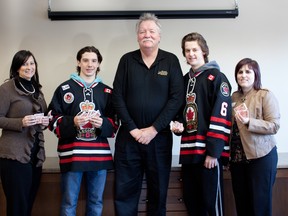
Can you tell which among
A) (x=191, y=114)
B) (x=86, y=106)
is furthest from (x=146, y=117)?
(x=86, y=106)

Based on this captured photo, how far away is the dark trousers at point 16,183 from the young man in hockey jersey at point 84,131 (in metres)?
0.23

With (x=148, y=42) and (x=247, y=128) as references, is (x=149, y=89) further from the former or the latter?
(x=247, y=128)

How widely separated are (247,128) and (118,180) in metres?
0.95

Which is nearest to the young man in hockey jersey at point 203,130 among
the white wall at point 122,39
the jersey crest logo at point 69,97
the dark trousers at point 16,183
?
the jersey crest logo at point 69,97

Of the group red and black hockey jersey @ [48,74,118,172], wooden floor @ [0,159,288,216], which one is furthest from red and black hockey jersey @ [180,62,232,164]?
red and black hockey jersey @ [48,74,118,172]

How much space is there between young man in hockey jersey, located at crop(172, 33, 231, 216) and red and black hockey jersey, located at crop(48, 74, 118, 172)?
526mm

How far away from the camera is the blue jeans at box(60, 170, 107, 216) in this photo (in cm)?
223

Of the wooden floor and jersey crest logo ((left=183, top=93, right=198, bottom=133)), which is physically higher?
jersey crest logo ((left=183, top=93, right=198, bottom=133))

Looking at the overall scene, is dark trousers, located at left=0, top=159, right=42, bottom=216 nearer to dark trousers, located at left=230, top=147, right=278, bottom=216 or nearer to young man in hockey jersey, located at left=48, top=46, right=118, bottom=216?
young man in hockey jersey, located at left=48, top=46, right=118, bottom=216

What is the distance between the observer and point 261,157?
6.99ft

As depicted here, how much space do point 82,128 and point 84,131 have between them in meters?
0.03

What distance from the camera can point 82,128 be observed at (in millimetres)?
2279

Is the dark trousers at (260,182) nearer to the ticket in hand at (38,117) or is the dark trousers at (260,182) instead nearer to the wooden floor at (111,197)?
the wooden floor at (111,197)

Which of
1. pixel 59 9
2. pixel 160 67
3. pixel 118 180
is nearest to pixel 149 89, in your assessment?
pixel 160 67
